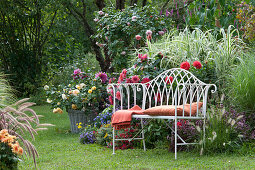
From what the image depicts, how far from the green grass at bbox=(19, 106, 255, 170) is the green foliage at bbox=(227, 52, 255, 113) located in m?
0.80

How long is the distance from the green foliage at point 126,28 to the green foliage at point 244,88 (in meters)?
2.80

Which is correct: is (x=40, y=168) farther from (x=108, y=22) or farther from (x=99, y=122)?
(x=108, y=22)

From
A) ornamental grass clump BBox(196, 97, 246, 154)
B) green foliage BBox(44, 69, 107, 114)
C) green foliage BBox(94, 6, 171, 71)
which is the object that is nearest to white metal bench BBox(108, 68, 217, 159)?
ornamental grass clump BBox(196, 97, 246, 154)

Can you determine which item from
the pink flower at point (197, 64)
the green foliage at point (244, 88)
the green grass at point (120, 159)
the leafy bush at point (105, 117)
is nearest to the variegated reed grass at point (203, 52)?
the pink flower at point (197, 64)

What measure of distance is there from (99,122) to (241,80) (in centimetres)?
222

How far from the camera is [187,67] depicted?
15.2 ft

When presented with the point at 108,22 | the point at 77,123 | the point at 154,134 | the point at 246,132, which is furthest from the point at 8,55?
the point at 246,132

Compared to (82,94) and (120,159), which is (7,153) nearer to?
(120,159)

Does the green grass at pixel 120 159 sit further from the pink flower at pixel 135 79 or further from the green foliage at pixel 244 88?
the pink flower at pixel 135 79

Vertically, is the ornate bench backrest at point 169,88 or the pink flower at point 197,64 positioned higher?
the pink flower at point 197,64

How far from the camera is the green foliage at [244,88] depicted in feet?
13.8

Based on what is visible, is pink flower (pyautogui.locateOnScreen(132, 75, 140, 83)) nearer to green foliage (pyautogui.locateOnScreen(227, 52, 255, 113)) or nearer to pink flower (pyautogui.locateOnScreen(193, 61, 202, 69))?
pink flower (pyautogui.locateOnScreen(193, 61, 202, 69))

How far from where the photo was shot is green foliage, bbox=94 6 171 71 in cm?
700

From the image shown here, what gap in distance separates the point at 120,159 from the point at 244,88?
1.69m
